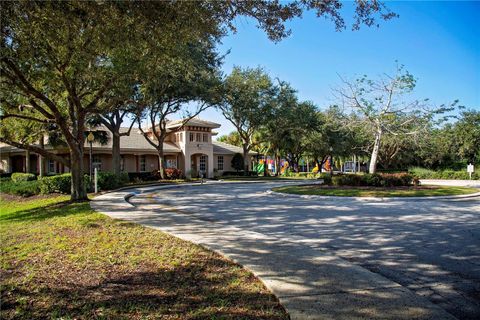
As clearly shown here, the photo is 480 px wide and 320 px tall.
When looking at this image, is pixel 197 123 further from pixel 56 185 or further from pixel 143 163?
pixel 56 185

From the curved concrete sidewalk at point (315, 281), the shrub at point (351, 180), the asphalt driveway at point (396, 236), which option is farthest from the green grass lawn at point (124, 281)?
the shrub at point (351, 180)

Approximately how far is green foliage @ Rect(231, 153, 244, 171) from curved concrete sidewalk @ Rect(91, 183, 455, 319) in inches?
1389

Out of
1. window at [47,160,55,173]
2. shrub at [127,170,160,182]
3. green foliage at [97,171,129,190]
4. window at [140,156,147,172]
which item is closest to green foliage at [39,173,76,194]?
green foliage at [97,171,129,190]

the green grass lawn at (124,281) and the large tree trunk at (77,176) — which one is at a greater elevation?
the large tree trunk at (77,176)

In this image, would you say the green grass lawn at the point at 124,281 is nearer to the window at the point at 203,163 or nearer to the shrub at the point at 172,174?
the shrub at the point at 172,174

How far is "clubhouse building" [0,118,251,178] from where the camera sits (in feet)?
110

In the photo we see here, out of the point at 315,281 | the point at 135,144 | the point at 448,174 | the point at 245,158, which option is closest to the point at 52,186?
the point at 135,144

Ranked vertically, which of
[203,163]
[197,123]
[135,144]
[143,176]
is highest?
[197,123]

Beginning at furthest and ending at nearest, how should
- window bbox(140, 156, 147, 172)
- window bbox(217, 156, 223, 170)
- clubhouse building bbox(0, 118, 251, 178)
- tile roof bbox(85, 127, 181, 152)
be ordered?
window bbox(217, 156, 223, 170) < window bbox(140, 156, 147, 172) < tile roof bbox(85, 127, 181, 152) < clubhouse building bbox(0, 118, 251, 178)

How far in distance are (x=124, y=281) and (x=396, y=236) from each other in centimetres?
596

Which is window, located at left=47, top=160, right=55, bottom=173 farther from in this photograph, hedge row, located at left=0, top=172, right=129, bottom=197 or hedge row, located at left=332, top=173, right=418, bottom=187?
hedge row, located at left=332, top=173, right=418, bottom=187

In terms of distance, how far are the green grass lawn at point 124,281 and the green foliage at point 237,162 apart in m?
35.6

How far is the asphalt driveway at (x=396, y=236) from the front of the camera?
4.96 metres

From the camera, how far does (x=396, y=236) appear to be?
26.7ft
